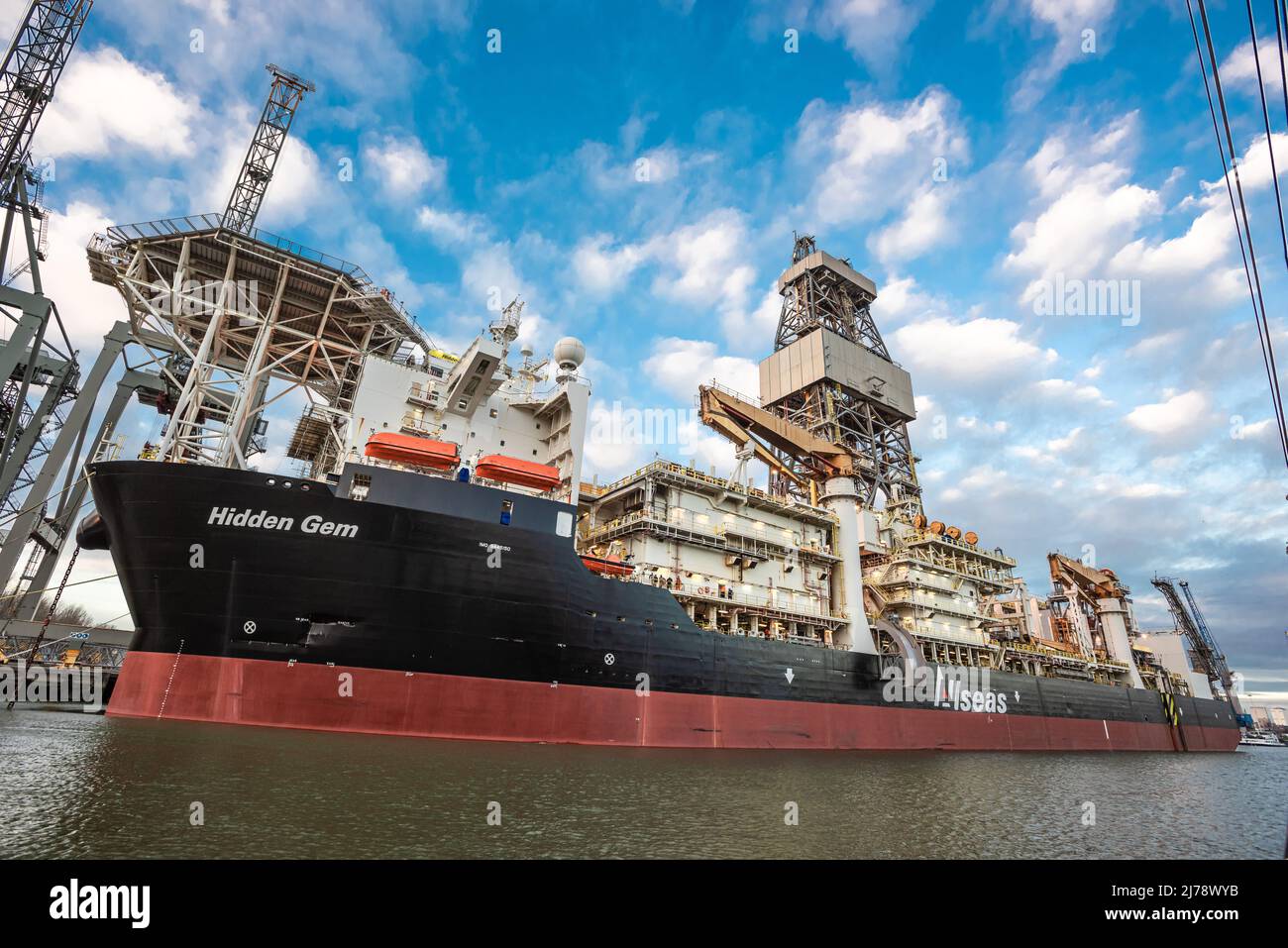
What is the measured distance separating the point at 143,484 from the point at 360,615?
6.91m

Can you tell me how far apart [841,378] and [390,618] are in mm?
38622

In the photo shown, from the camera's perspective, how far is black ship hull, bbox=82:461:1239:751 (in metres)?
17.0

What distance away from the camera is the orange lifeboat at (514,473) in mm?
20953

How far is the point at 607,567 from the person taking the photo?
23547 millimetres

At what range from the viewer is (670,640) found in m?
22.1

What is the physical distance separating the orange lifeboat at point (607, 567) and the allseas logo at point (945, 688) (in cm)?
1326

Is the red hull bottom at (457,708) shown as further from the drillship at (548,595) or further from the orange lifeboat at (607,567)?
the orange lifeboat at (607,567)

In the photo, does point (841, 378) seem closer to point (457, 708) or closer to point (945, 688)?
point (945, 688)
